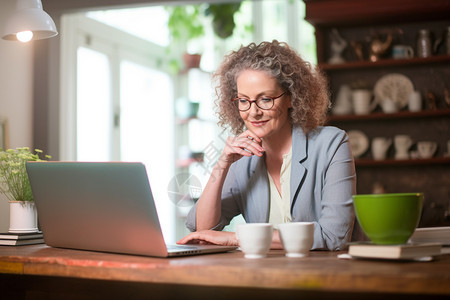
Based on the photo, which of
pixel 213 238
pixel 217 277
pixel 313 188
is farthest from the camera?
pixel 313 188

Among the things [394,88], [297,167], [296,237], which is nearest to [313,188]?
[297,167]

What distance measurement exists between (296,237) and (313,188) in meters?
0.63

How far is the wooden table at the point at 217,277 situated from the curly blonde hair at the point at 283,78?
2.46ft

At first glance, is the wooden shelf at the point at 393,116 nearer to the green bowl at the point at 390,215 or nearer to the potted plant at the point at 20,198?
the potted plant at the point at 20,198

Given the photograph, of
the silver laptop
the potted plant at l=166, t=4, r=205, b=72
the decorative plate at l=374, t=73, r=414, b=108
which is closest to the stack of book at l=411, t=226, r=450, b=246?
the silver laptop

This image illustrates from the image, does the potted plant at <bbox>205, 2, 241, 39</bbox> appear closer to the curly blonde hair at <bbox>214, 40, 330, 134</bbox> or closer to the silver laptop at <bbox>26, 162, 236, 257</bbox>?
the curly blonde hair at <bbox>214, 40, 330, 134</bbox>

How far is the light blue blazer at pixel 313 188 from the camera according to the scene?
167 cm

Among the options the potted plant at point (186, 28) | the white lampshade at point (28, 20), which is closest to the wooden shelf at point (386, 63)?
the potted plant at point (186, 28)

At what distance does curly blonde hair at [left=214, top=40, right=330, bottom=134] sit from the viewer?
6.57ft

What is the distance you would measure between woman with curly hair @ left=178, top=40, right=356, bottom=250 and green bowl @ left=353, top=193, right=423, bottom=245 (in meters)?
0.54

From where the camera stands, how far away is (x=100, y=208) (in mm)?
1381

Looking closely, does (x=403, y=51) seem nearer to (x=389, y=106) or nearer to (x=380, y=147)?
(x=389, y=106)

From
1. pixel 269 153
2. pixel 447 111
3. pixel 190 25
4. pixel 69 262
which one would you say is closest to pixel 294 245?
pixel 69 262

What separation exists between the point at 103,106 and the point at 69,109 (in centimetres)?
93
